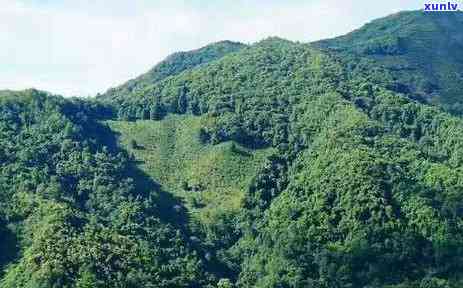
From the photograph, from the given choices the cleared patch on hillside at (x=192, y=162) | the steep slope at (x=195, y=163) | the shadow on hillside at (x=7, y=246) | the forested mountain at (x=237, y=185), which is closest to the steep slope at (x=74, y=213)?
the shadow on hillside at (x=7, y=246)

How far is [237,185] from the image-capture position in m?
155

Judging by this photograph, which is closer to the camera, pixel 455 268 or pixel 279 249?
pixel 455 268

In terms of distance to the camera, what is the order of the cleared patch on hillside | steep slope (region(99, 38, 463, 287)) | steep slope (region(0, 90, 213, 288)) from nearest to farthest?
steep slope (region(0, 90, 213, 288))
steep slope (region(99, 38, 463, 287))
the cleared patch on hillside

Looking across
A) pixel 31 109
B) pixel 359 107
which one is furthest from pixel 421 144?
pixel 31 109

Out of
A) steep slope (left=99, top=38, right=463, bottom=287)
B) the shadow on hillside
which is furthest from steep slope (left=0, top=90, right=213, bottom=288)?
steep slope (left=99, top=38, right=463, bottom=287)

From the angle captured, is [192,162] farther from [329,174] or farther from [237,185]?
[329,174]

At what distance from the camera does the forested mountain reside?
419 ft

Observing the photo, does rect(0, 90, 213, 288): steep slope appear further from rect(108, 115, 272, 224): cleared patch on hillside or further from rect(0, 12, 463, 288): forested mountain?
rect(108, 115, 272, 224): cleared patch on hillside

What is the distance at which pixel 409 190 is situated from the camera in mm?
140750

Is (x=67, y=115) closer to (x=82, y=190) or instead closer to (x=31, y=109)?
(x=31, y=109)

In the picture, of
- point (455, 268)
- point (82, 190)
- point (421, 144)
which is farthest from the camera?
point (421, 144)

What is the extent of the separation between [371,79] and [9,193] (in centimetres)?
9835

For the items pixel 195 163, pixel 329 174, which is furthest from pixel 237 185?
pixel 329 174

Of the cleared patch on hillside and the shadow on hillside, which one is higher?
the cleared patch on hillside
